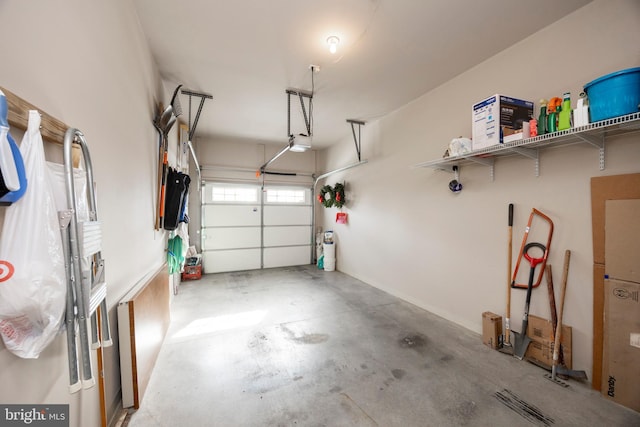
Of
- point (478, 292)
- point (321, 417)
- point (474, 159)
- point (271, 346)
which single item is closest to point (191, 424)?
point (321, 417)

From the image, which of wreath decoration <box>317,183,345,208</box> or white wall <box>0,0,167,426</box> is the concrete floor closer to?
white wall <box>0,0,167,426</box>

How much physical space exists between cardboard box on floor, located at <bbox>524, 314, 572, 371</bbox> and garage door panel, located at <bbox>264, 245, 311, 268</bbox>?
17.2 ft

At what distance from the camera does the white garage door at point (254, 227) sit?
241 inches

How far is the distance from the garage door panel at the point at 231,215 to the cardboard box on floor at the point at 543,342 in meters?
5.60

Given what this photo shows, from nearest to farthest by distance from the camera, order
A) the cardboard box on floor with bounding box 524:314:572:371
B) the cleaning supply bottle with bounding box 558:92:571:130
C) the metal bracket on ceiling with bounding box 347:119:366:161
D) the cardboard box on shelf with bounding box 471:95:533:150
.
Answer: the cleaning supply bottle with bounding box 558:92:571:130
the cardboard box on floor with bounding box 524:314:572:371
the cardboard box on shelf with bounding box 471:95:533:150
the metal bracket on ceiling with bounding box 347:119:366:161

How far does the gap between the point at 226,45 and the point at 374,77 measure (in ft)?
5.98

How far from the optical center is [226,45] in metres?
2.63

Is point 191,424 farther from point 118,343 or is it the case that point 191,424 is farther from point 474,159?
point 474,159

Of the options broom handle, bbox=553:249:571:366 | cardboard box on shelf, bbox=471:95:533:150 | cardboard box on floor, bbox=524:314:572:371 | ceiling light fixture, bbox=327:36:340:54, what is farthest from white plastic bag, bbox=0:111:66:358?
cardboard box on floor, bbox=524:314:572:371

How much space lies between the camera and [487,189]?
116 inches

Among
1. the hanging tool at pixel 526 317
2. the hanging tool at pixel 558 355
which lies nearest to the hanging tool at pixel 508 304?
the hanging tool at pixel 526 317

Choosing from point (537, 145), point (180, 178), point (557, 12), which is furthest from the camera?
point (180, 178)

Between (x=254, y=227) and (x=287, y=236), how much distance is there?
0.93 metres

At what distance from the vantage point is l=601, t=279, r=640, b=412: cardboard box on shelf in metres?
1.83
